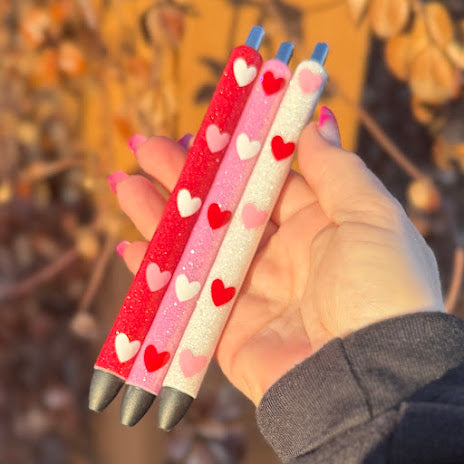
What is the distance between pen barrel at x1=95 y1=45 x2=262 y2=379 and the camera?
647mm

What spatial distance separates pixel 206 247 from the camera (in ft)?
2.17

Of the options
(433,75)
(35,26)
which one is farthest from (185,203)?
(35,26)

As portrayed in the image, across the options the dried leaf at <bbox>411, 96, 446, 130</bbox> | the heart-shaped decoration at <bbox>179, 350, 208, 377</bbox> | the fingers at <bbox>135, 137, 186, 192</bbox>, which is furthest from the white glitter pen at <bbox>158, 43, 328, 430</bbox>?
the dried leaf at <bbox>411, 96, 446, 130</bbox>

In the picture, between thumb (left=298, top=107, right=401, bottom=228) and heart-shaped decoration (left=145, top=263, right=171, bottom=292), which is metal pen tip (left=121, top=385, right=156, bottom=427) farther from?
thumb (left=298, top=107, right=401, bottom=228)

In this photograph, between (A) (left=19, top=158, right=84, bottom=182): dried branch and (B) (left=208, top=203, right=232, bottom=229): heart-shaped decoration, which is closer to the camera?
(B) (left=208, top=203, right=232, bottom=229): heart-shaped decoration

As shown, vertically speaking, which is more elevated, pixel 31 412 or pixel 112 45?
pixel 112 45

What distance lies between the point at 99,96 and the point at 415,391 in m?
0.77

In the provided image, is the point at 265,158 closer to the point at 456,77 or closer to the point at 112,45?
the point at 456,77

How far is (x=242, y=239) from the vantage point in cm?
66

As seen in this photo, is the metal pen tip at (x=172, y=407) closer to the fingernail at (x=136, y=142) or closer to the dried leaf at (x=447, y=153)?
the fingernail at (x=136, y=142)

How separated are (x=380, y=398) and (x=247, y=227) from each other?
0.75ft

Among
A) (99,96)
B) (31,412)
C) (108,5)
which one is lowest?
(31,412)

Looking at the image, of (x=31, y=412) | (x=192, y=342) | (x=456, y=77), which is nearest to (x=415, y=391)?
(x=192, y=342)

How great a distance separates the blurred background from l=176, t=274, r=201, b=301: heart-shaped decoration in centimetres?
31
